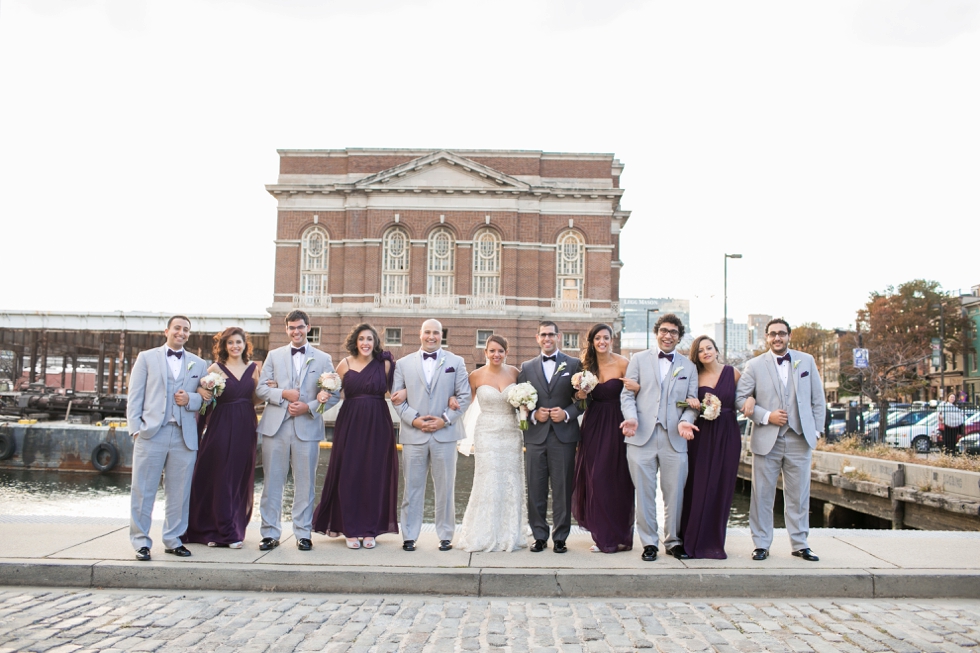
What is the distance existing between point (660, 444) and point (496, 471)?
1.72 metres

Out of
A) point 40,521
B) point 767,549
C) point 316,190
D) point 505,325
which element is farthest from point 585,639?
point 316,190

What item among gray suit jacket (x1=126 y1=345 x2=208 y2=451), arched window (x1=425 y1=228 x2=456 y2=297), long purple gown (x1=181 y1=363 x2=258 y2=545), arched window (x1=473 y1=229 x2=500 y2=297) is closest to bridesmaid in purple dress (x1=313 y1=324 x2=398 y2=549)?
long purple gown (x1=181 y1=363 x2=258 y2=545)

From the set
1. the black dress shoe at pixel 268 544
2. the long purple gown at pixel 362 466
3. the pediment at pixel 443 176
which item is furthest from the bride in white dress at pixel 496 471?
the pediment at pixel 443 176

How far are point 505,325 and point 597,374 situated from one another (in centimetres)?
4019

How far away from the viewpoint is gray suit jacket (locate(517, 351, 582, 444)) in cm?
806

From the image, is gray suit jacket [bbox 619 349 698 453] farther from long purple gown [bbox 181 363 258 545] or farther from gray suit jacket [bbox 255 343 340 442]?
long purple gown [bbox 181 363 258 545]

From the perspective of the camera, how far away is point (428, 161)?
1893 inches

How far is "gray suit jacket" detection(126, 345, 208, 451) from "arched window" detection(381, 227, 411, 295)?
4173cm

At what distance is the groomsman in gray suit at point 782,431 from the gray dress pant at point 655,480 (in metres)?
0.73

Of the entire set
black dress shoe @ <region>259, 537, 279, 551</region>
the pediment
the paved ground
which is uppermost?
the pediment

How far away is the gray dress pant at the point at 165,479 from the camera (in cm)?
743

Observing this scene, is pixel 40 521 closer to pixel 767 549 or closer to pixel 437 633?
pixel 437 633

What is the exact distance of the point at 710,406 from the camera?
24.8 ft

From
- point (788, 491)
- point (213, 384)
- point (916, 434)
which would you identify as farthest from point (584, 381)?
point (916, 434)
